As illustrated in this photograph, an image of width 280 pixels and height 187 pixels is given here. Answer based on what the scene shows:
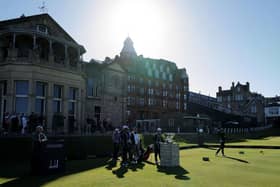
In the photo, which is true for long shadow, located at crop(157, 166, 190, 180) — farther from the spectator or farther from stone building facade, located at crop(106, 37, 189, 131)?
stone building facade, located at crop(106, 37, 189, 131)

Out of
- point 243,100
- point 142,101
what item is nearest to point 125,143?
point 142,101

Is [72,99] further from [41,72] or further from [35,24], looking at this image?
[35,24]

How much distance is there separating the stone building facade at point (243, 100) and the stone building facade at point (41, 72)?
79459mm

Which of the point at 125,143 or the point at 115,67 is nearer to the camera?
the point at 125,143

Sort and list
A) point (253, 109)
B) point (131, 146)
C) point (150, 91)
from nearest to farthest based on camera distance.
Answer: point (131, 146) → point (150, 91) → point (253, 109)

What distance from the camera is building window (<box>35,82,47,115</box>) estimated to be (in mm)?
24141

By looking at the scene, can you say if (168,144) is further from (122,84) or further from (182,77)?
(182,77)

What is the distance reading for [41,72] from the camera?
78.8 ft

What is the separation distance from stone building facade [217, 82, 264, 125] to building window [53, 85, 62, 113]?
266 ft

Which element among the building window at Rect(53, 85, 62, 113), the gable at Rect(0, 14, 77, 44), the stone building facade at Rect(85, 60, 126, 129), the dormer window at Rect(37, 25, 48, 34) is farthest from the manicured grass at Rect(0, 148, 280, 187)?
the stone building facade at Rect(85, 60, 126, 129)

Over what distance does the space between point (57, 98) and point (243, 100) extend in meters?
91.9

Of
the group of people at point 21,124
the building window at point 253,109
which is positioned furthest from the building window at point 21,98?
the building window at point 253,109

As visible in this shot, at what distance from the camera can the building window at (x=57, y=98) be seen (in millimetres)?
25516

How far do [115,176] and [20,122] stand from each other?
12.2 meters
